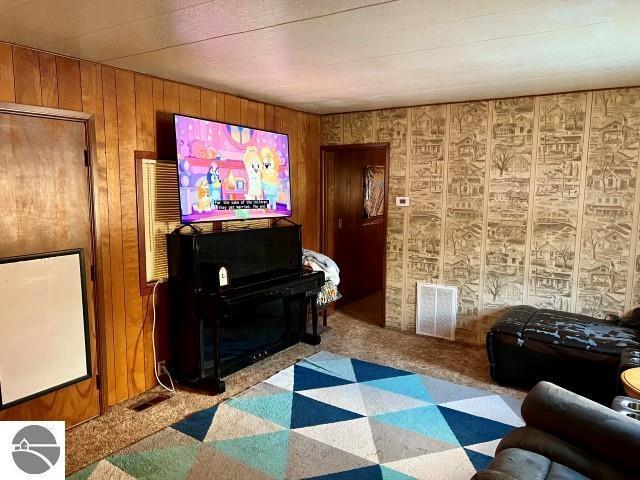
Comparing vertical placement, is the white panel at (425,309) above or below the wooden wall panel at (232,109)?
below

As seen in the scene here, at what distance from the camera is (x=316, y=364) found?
3.95 meters

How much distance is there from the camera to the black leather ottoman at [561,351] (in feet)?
10.2

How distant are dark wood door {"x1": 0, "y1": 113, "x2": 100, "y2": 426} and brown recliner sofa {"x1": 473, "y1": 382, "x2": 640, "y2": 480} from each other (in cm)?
252

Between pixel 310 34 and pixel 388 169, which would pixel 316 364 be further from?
pixel 310 34

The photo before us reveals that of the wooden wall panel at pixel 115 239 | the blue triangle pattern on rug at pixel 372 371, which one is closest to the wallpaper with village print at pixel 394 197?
the blue triangle pattern on rug at pixel 372 371

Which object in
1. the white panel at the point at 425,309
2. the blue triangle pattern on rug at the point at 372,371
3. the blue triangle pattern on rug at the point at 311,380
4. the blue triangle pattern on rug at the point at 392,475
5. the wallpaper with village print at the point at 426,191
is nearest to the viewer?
the blue triangle pattern on rug at the point at 392,475

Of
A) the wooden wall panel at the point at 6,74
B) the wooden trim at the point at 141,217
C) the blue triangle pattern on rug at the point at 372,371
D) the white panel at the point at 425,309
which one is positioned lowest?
the blue triangle pattern on rug at the point at 372,371

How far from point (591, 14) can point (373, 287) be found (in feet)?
16.0

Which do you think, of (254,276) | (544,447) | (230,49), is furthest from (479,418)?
(230,49)

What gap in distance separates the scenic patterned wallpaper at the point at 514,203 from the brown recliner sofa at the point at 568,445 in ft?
7.38

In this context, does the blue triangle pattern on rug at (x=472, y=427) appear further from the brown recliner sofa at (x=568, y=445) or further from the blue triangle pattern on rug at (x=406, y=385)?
the brown recliner sofa at (x=568, y=445)

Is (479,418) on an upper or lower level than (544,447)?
lower

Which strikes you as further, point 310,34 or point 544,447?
point 310,34

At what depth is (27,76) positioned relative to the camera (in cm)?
260
